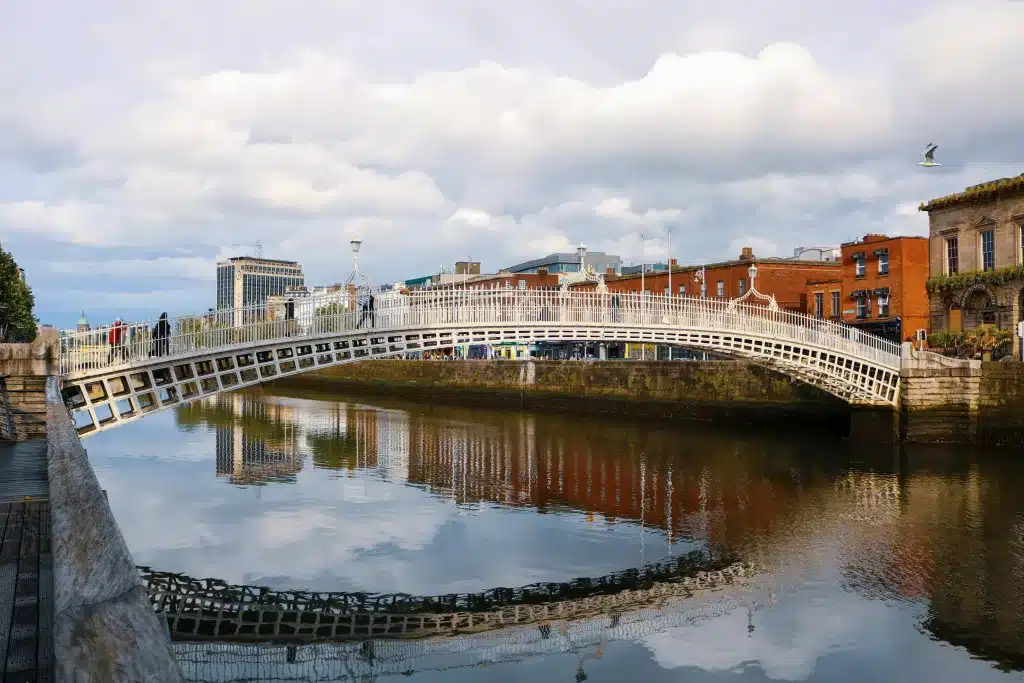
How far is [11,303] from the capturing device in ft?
111

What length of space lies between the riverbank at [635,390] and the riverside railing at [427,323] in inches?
Result: 160

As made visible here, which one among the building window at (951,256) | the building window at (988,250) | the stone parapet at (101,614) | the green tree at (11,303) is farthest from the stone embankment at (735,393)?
the stone parapet at (101,614)

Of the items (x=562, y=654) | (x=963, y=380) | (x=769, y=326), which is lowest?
(x=562, y=654)

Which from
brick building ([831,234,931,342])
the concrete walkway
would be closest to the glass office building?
brick building ([831,234,931,342])

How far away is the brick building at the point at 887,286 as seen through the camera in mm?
37188

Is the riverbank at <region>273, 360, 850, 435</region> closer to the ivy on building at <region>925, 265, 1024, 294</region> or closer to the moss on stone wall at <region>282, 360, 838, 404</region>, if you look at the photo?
the moss on stone wall at <region>282, 360, 838, 404</region>

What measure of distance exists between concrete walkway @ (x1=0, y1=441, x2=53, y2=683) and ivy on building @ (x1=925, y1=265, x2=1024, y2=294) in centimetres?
3112

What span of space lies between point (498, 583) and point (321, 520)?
5413 mm

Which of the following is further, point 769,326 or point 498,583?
point 769,326

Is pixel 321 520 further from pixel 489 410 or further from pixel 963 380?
pixel 489 410

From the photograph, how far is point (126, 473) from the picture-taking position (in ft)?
72.8

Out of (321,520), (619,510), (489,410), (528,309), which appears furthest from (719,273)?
(321,520)

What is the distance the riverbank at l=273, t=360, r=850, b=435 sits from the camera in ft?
106

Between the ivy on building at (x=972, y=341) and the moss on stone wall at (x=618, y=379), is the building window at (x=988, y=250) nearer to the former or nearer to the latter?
the ivy on building at (x=972, y=341)
